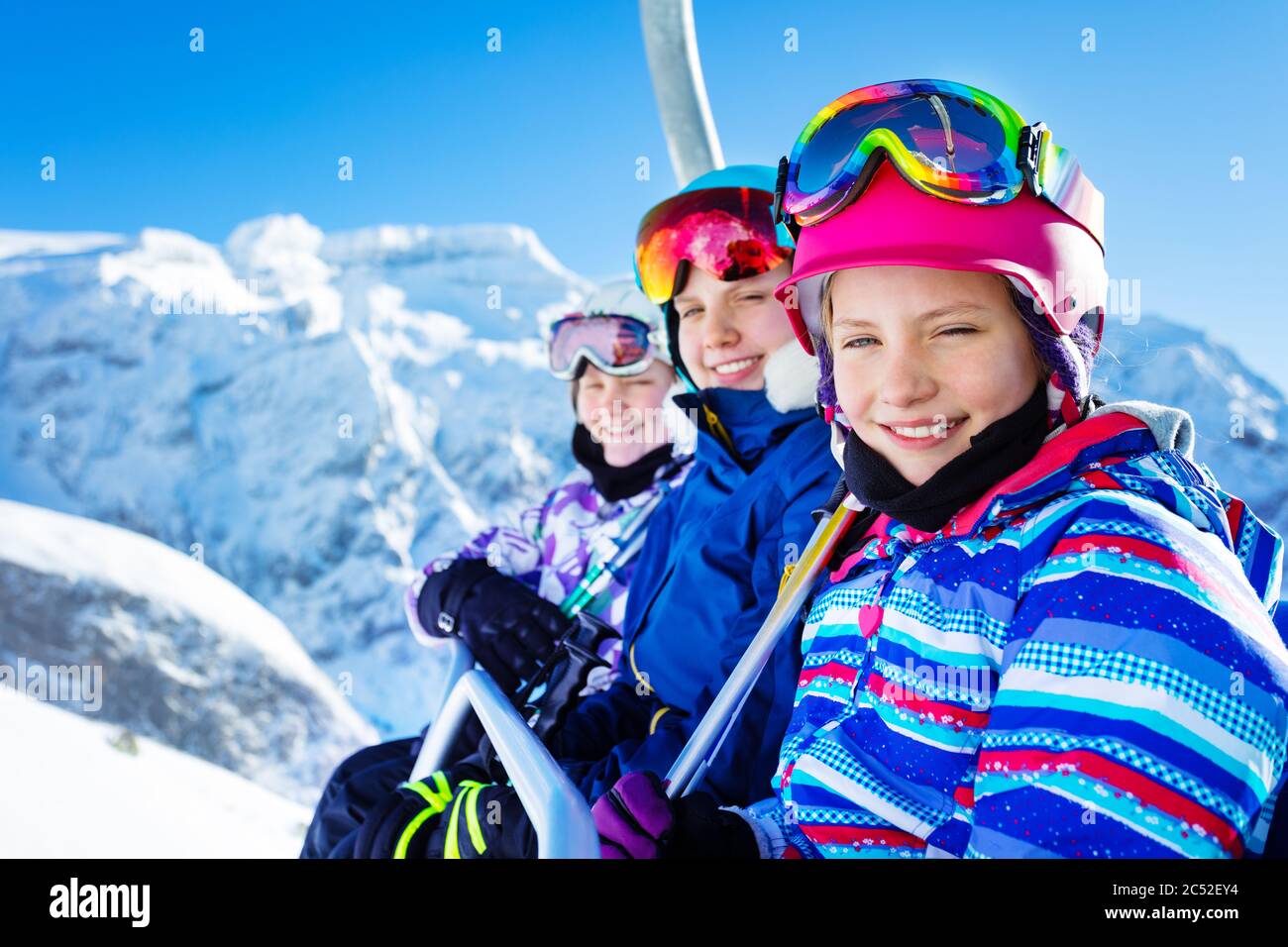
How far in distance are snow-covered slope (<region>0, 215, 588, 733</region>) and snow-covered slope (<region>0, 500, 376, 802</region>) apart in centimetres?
→ 1390

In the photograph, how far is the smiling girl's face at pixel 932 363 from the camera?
1.10 metres

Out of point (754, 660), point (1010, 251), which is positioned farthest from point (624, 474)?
point (1010, 251)

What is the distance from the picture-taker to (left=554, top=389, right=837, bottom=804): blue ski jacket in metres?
1.50

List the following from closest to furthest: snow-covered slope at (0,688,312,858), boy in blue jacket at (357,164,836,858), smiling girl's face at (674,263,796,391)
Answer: boy in blue jacket at (357,164,836,858) < smiling girl's face at (674,263,796,391) < snow-covered slope at (0,688,312,858)

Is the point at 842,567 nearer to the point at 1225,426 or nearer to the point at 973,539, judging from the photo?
the point at 973,539

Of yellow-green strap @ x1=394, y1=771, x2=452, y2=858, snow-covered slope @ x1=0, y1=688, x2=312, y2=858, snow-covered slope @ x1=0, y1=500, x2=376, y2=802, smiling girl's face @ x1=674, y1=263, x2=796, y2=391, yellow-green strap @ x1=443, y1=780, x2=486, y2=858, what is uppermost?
smiling girl's face @ x1=674, y1=263, x2=796, y2=391

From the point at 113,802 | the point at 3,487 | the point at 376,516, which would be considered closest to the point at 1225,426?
the point at 113,802

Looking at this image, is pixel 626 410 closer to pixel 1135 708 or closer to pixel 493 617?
pixel 493 617

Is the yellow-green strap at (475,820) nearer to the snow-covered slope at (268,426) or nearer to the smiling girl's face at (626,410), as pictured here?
the smiling girl's face at (626,410)

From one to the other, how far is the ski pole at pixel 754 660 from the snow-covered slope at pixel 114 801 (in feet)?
5.52

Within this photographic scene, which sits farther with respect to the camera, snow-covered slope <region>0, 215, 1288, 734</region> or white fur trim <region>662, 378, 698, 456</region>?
snow-covered slope <region>0, 215, 1288, 734</region>

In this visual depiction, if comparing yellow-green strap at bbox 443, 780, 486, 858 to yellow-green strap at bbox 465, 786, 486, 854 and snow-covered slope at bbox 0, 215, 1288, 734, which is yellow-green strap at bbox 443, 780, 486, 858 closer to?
yellow-green strap at bbox 465, 786, 486, 854

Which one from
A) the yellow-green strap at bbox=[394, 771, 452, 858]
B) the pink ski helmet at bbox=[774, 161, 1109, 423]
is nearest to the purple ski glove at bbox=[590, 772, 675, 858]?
the yellow-green strap at bbox=[394, 771, 452, 858]
